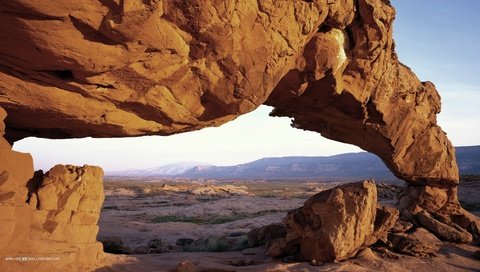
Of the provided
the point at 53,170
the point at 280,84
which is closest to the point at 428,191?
the point at 280,84

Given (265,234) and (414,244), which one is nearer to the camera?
(414,244)

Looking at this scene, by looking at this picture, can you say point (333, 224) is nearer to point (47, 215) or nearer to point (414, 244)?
point (414, 244)

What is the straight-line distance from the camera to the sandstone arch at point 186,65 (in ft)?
16.3

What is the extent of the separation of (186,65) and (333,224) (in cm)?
539

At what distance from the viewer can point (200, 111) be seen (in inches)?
308

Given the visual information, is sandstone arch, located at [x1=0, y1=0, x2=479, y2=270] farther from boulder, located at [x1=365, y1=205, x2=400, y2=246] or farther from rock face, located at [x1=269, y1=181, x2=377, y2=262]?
boulder, located at [x1=365, y1=205, x2=400, y2=246]

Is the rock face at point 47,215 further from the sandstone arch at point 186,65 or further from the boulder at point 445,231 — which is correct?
the boulder at point 445,231

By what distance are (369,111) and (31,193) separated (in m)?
9.72

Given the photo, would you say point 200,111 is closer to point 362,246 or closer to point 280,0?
point 280,0


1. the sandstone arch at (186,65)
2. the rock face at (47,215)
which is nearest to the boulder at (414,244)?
the sandstone arch at (186,65)

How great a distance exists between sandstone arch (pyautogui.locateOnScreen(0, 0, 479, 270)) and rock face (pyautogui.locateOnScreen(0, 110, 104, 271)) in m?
0.19

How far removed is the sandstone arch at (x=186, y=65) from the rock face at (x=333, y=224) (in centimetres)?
292

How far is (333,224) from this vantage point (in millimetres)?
9062

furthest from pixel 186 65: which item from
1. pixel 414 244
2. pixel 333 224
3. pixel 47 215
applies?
pixel 414 244
